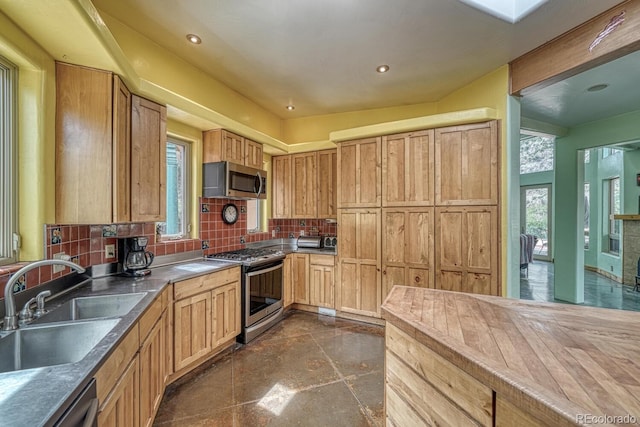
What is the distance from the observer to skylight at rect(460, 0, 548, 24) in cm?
198

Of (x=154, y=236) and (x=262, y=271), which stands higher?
(x=154, y=236)

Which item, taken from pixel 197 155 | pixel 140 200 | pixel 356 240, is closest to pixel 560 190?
pixel 356 240

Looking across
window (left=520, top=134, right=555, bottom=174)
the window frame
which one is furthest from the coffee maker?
window (left=520, top=134, right=555, bottom=174)

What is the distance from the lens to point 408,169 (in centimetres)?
319

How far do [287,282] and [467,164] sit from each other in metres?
2.67

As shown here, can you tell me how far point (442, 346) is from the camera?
105 cm

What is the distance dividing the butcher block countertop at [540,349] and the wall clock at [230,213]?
8.25 ft

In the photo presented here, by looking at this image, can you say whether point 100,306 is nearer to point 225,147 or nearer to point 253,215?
point 225,147

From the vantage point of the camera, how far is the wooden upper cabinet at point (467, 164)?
9.18 feet

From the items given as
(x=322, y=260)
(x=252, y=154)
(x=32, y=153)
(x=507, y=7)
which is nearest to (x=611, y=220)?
(x=507, y=7)

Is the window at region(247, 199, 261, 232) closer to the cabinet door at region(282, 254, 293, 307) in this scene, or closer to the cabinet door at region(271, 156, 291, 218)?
the cabinet door at region(271, 156, 291, 218)

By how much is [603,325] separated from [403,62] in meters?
2.64

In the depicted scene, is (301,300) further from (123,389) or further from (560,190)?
(560,190)

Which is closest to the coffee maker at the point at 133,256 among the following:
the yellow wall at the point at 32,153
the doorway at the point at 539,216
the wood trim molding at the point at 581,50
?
the yellow wall at the point at 32,153
